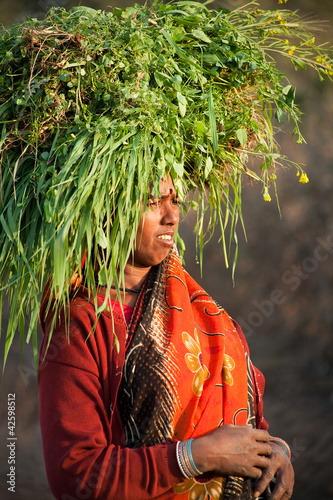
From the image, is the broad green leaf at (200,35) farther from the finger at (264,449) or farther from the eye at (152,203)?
the finger at (264,449)

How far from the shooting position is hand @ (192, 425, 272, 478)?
3.82 feet

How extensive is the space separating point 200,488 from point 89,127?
750mm

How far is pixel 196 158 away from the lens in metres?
1.29

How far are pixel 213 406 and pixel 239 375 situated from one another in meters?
0.12

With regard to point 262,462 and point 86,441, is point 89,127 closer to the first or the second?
point 86,441

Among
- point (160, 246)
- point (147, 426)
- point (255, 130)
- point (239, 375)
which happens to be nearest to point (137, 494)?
point (147, 426)

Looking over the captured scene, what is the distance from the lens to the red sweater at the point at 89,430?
3.62 ft

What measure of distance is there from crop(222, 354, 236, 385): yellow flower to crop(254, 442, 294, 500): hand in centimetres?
19

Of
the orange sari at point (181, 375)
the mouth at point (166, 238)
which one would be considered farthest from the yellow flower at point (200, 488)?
the mouth at point (166, 238)

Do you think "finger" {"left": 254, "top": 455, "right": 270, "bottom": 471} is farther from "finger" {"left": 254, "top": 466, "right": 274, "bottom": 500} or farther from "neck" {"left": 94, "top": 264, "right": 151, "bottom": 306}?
"neck" {"left": 94, "top": 264, "right": 151, "bottom": 306}

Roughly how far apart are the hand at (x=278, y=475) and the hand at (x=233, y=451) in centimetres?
2

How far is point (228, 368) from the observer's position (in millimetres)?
1347

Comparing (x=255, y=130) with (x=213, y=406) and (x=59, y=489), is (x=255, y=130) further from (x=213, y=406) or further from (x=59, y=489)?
(x=59, y=489)

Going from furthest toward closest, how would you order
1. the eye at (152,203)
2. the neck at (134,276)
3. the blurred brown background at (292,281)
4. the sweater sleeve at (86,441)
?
1. the blurred brown background at (292,281)
2. the neck at (134,276)
3. the eye at (152,203)
4. the sweater sleeve at (86,441)
